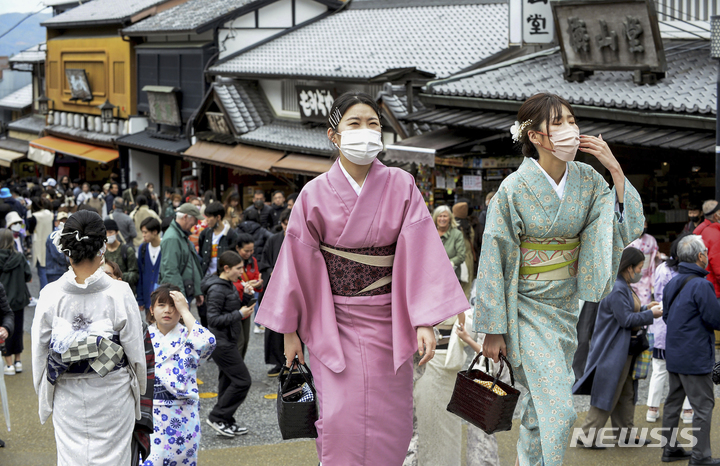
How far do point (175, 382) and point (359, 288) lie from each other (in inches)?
69.5

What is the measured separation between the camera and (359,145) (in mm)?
3889

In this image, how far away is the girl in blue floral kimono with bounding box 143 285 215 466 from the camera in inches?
201

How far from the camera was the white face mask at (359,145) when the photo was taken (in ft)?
12.8

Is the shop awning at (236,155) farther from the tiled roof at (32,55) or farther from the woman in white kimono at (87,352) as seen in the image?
the tiled roof at (32,55)

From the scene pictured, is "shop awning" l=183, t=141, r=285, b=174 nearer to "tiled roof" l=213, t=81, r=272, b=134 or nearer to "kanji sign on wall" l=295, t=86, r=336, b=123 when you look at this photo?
"tiled roof" l=213, t=81, r=272, b=134

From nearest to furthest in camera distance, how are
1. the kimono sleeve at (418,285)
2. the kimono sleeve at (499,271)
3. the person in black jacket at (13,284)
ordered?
the kimono sleeve at (418,285) → the kimono sleeve at (499,271) → the person in black jacket at (13,284)

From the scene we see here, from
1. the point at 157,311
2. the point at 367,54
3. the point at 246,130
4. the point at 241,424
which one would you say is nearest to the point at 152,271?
the point at 241,424

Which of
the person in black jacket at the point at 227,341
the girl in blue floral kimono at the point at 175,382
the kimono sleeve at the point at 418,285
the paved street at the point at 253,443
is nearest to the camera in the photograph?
the kimono sleeve at the point at 418,285

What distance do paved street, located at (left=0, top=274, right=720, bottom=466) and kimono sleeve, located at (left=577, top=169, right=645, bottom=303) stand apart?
227 centimetres

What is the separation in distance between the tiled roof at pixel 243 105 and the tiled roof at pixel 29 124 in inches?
668

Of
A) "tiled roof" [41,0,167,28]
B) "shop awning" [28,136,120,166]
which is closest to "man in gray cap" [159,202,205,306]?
"tiled roof" [41,0,167,28]

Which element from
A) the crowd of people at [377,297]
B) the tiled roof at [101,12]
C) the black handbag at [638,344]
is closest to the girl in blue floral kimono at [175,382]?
the crowd of people at [377,297]

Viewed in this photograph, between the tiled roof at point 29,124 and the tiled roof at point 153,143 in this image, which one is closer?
the tiled roof at point 153,143

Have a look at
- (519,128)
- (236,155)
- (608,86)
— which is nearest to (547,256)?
(519,128)
